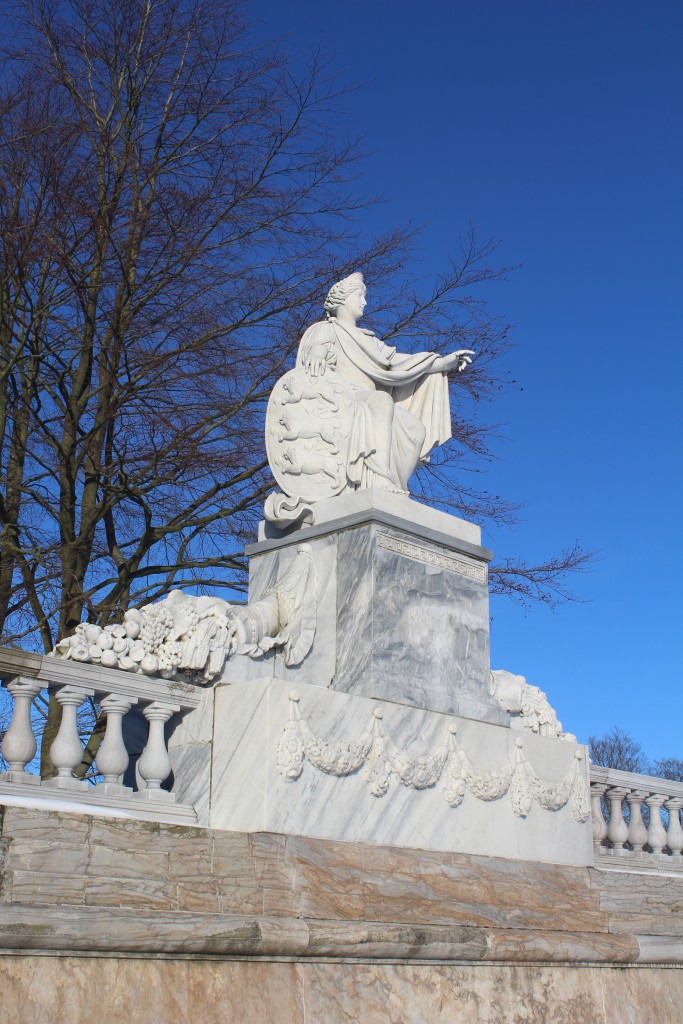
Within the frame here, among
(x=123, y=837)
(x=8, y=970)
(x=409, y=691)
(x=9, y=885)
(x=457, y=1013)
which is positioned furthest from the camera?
(x=409, y=691)

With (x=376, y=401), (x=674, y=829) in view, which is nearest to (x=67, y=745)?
(x=376, y=401)

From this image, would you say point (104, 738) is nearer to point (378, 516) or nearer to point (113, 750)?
point (113, 750)

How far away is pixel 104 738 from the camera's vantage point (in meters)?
6.06

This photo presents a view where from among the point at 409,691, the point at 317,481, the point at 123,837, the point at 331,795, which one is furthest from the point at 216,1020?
the point at 317,481

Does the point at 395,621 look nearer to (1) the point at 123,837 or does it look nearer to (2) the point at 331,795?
(2) the point at 331,795

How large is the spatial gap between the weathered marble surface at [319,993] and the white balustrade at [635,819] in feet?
4.85

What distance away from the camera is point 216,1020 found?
5109 mm

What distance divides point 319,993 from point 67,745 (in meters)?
1.73

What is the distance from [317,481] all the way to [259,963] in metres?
3.55

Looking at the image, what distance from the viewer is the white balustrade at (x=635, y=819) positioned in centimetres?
876

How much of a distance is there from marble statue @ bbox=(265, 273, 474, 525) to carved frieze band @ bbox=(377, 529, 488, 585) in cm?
51

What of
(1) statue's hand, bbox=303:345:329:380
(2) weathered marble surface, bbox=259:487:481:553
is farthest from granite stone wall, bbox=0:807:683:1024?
(1) statue's hand, bbox=303:345:329:380

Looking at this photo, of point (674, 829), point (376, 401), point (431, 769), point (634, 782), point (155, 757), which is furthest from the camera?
point (674, 829)

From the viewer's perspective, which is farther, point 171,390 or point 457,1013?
point 171,390
